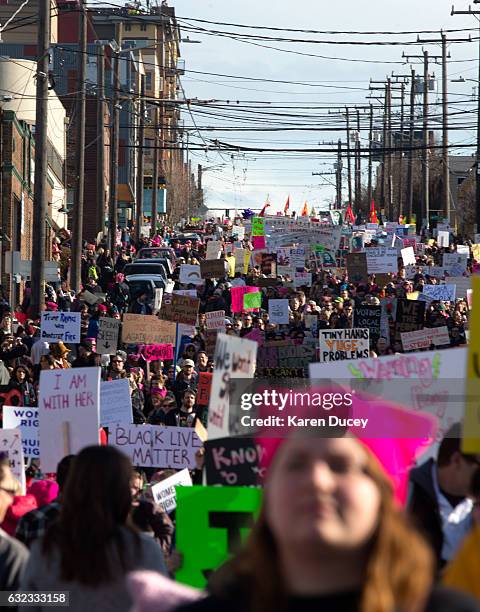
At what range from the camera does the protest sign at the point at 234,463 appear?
729 cm

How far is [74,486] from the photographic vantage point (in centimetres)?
448

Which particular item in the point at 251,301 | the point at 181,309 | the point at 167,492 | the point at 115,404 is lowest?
the point at 167,492

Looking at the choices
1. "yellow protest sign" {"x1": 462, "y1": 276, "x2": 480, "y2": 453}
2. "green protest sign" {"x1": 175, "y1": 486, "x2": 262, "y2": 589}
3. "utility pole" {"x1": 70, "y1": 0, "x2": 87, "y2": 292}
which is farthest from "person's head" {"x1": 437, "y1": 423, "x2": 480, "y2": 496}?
"utility pole" {"x1": 70, "y1": 0, "x2": 87, "y2": 292}

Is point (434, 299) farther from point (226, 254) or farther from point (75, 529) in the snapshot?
point (75, 529)

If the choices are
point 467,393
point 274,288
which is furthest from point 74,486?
point 274,288

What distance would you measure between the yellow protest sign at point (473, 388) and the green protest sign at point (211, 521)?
78.8 inches

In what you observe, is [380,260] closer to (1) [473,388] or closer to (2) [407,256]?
(2) [407,256]

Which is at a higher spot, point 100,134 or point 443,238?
point 100,134

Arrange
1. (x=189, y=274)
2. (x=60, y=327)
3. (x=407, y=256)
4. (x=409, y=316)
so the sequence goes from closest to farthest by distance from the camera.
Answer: (x=60, y=327) → (x=409, y=316) → (x=189, y=274) → (x=407, y=256)

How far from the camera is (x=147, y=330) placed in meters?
19.3

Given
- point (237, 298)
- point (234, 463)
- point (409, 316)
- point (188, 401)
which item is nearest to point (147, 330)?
point (409, 316)

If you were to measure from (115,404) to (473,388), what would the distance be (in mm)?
7802

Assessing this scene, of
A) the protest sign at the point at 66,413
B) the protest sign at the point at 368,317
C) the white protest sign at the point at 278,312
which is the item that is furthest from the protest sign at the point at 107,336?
the protest sign at the point at 66,413

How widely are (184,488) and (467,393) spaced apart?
246 centimetres
